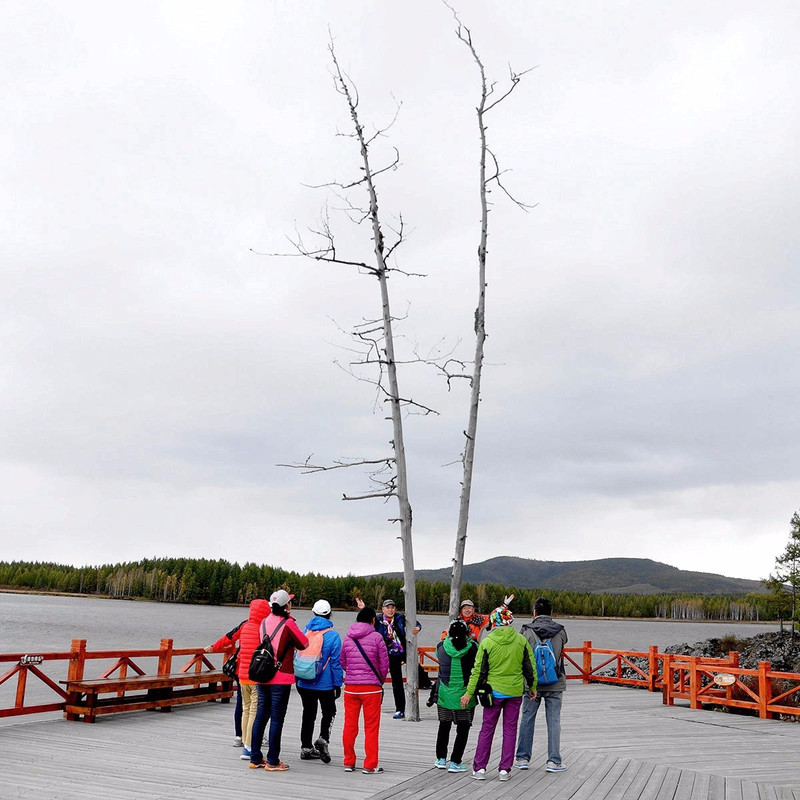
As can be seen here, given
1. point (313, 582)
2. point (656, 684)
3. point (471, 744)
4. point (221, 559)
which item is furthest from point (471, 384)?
point (221, 559)

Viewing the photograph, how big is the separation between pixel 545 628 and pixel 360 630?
2.14 metres

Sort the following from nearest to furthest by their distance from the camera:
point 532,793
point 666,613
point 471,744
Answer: point 532,793 → point 471,744 → point 666,613

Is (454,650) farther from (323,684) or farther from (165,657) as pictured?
(165,657)

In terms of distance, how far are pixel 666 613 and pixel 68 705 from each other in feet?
623

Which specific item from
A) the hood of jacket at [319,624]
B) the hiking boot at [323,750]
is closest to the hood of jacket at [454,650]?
the hood of jacket at [319,624]

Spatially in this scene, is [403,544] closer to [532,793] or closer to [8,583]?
[532,793]

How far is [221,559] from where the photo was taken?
162875mm

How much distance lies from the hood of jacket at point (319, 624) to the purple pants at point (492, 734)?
2.02 m

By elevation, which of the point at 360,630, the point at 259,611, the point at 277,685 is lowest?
the point at 277,685

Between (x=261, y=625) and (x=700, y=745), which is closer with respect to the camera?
(x=261, y=625)

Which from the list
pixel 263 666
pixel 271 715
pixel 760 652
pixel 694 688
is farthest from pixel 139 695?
pixel 760 652

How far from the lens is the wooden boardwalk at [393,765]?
7695 millimetres

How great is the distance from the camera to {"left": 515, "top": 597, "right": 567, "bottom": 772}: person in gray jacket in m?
8.88

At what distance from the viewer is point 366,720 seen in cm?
870
